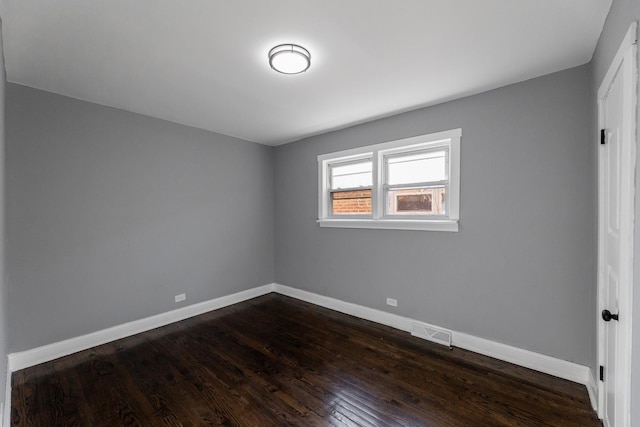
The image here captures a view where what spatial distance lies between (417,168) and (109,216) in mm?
3504

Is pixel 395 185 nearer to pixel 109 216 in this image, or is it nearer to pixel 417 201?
pixel 417 201

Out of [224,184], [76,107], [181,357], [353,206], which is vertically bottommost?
[181,357]

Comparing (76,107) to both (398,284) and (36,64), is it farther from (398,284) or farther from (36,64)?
(398,284)

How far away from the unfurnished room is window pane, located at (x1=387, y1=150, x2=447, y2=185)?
0.02 m

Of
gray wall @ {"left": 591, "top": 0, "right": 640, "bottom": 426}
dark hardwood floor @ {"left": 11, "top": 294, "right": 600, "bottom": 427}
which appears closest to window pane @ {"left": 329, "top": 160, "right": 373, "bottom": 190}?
dark hardwood floor @ {"left": 11, "top": 294, "right": 600, "bottom": 427}

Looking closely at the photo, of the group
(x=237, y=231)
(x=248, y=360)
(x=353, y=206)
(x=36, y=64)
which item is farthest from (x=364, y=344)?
(x=36, y=64)

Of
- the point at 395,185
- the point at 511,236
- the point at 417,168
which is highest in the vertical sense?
the point at 417,168

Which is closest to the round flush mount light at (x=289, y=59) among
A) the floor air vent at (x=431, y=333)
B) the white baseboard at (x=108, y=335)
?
the floor air vent at (x=431, y=333)

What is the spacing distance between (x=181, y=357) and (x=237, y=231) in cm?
193

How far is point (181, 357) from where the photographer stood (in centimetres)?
262

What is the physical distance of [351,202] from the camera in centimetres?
386

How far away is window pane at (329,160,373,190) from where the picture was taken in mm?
3697

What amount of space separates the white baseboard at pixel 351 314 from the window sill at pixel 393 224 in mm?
1056

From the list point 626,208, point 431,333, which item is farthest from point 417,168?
point 626,208
